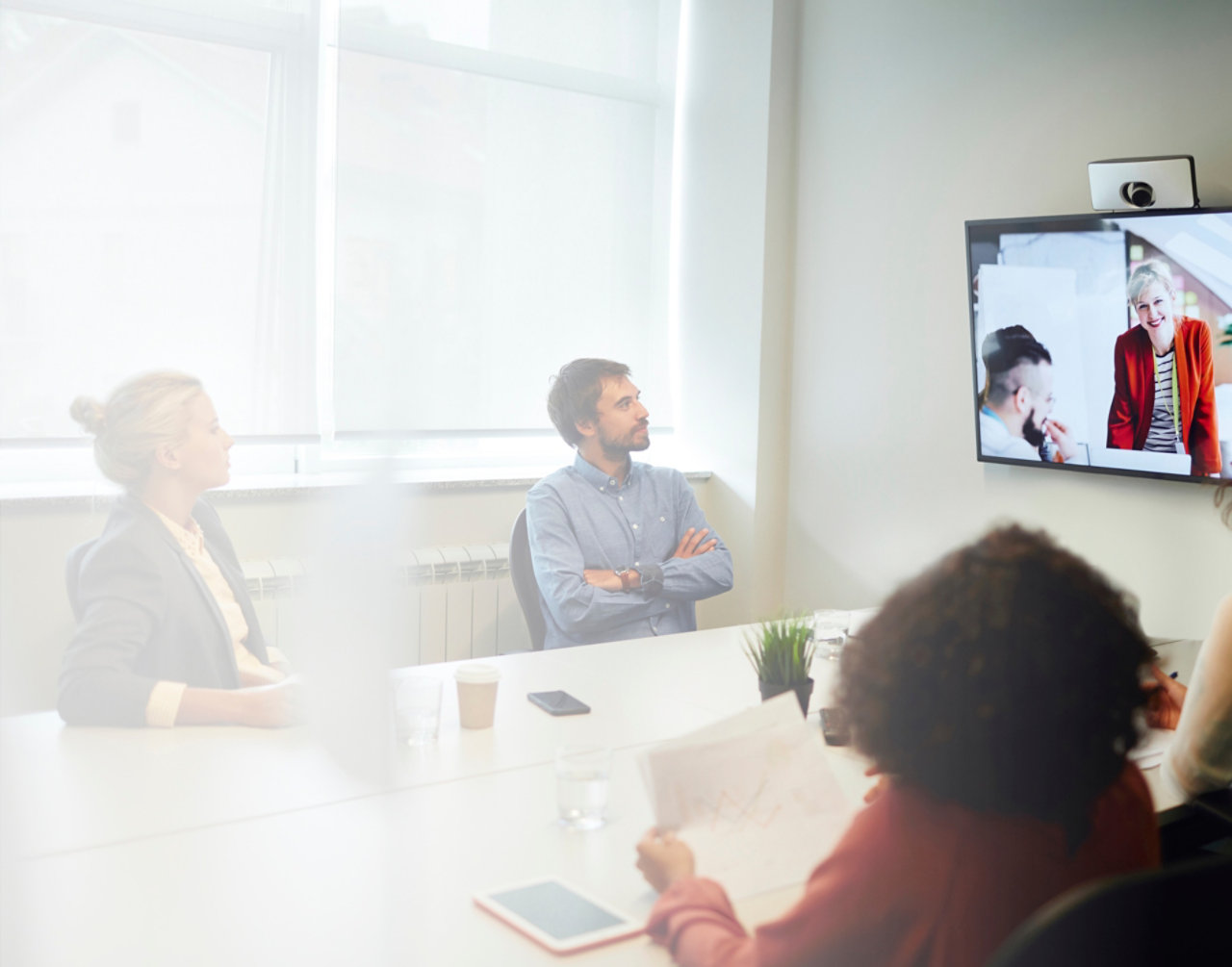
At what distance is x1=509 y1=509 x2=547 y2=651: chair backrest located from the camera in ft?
8.31

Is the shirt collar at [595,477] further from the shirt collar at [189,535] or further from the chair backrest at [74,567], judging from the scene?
the chair backrest at [74,567]

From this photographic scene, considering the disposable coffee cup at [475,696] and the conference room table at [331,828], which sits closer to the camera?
the conference room table at [331,828]

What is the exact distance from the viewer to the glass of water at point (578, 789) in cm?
125

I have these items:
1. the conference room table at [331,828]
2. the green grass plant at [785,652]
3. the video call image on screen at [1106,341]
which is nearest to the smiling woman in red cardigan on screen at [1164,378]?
the video call image on screen at [1106,341]

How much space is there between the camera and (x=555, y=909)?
3.39ft

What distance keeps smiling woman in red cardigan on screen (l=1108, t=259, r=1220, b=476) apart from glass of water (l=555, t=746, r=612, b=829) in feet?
5.95

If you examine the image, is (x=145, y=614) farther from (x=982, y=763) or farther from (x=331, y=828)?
(x=982, y=763)

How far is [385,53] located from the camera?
1.28 ft

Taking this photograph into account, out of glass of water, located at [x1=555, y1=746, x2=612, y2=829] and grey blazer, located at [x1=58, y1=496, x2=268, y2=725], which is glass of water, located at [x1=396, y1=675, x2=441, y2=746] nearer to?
glass of water, located at [x1=555, y1=746, x2=612, y2=829]

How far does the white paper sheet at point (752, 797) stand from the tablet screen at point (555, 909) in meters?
0.11

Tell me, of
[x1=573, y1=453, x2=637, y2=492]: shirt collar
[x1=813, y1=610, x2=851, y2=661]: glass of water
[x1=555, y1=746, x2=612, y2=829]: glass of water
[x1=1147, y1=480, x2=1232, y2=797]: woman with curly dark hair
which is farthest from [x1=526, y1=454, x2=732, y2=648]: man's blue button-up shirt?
[x1=1147, y1=480, x2=1232, y2=797]: woman with curly dark hair

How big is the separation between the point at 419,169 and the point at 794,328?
336 centimetres

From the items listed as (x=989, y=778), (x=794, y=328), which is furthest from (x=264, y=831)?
(x=794, y=328)

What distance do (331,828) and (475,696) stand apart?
1016 millimetres
